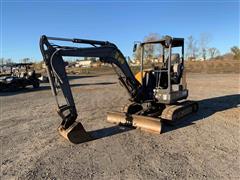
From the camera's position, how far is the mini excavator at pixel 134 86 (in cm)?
620

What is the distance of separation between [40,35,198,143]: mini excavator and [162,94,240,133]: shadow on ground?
0.21m

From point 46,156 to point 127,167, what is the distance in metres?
1.90

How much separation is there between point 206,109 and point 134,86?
12.2ft

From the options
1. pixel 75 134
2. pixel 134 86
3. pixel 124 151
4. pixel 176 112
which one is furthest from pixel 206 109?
pixel 75 134

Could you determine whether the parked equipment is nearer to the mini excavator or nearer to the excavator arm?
the mini excavator

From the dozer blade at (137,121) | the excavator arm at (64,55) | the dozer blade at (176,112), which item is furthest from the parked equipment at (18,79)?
the dozer blade at (176,112)

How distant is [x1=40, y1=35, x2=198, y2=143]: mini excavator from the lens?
6199 mm

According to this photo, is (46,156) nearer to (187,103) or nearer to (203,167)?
(203,167)

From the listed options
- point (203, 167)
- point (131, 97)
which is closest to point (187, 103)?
point (131, 97)

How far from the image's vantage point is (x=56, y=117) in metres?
9.47

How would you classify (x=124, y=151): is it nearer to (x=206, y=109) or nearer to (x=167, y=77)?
(x=167, y=77)

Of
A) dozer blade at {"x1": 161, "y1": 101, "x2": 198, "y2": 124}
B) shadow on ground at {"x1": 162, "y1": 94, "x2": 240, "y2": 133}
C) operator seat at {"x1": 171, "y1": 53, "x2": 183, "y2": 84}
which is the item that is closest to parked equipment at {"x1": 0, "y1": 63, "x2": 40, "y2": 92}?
shadow on ground at {"x1": 162, "y1": 94, "x2": 240, "y2": 133}

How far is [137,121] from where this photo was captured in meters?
7.43

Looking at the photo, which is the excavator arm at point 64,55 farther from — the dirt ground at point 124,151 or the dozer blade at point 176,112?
the dozer blade at point 176,112
